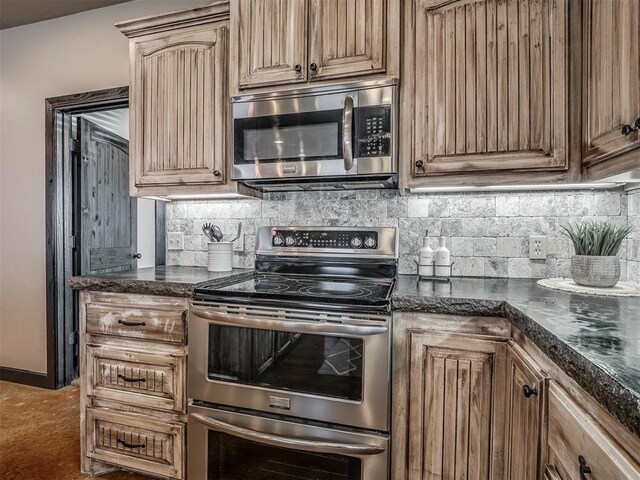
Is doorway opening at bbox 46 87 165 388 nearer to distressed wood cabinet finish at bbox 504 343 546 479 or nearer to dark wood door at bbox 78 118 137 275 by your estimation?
dark wood door at bbox 78 118 137 275

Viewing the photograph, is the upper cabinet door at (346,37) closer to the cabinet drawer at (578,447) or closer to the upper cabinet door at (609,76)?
the upper cabinet door at (609,76)

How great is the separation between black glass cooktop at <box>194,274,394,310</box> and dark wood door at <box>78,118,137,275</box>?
1880 millimetres

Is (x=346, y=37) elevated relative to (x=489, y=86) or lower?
elevated

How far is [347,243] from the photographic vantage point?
1916 mm

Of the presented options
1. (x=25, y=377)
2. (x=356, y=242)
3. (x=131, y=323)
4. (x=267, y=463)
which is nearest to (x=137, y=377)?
(x=131, y=323)

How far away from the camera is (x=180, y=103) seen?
1.97m

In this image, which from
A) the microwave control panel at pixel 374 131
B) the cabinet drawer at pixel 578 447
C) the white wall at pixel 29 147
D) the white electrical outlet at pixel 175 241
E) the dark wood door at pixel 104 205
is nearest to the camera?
the cabinet drawer at pixel 578 447

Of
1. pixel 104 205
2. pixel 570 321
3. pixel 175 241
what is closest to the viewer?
pixel 570 321

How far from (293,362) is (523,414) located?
2.56 ft

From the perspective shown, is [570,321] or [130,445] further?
[130,445]

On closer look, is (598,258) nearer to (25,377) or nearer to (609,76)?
(609,76)

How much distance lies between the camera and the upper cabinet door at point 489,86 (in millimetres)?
1479

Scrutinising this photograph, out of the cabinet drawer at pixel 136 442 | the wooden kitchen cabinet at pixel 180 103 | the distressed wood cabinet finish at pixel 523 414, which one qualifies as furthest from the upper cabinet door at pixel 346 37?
the cabinet drawer at pixel 136 442

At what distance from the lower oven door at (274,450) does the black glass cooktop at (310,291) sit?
0.47 meters
